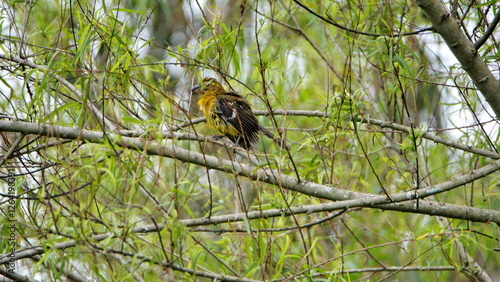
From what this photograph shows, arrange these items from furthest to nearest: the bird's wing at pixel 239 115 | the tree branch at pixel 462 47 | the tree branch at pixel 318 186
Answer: the bird's wing at pixel 239 115
the tree branch at pixel 318 186
the tree branch at pixel 462 47

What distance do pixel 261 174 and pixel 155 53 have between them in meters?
6.18

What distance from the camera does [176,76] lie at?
912cm

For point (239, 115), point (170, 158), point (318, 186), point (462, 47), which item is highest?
point (239, 115)

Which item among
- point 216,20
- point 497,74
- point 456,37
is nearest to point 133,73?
point 216,20

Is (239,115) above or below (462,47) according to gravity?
above

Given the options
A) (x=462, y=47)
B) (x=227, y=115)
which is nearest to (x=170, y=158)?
(x=462, y=47)

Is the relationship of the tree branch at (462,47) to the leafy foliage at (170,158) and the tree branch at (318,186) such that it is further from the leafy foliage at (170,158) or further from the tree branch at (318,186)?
the tree branch at (318,186)

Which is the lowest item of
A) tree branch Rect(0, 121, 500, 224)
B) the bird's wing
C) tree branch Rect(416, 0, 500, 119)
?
tree branch Rect(0, 121, 500, 224)

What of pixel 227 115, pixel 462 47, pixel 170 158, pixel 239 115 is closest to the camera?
pixel 462 47

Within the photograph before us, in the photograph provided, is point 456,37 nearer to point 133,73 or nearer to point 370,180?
point 133,73

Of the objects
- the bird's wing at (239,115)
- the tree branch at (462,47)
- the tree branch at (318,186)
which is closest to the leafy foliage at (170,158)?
the tree branch at (318,186)

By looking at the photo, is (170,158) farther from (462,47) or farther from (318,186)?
(462,47)

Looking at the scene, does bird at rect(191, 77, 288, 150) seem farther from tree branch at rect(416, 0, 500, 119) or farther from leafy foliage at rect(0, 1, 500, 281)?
tree branch at rect(416, 0, 500, 119)

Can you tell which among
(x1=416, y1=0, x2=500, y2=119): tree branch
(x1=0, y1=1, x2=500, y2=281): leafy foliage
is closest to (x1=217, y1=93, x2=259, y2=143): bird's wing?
(x1=0, y1=1, x2=500, y2=281): leafy foliage
